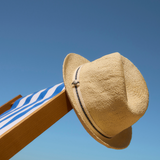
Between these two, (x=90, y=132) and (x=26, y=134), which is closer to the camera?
(x=26, y=134)

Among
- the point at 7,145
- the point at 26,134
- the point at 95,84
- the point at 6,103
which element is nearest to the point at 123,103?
the point at 95,84

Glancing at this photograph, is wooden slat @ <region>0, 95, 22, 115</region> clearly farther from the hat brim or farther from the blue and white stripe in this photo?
the hat brim

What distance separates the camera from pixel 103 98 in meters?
1.57

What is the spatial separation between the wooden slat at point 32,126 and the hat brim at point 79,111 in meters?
0.07

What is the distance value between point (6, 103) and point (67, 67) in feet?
3.97

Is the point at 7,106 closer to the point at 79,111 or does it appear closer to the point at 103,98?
the point at 79,111

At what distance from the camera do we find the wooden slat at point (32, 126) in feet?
3.78

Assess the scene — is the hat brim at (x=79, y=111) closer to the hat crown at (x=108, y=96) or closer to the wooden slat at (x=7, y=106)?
the hat crown at (x=108, y=96)

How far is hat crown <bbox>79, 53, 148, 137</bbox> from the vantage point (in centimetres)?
155

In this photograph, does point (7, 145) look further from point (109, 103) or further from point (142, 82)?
point (142, 82)

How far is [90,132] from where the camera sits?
1.61 m

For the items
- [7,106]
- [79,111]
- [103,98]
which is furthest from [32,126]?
[7,106]

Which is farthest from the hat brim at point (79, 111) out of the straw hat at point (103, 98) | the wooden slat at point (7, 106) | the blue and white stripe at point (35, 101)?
the wooden slat at point (7, 106)

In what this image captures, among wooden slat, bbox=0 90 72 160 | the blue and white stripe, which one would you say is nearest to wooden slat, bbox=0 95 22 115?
the blue and white stripe
